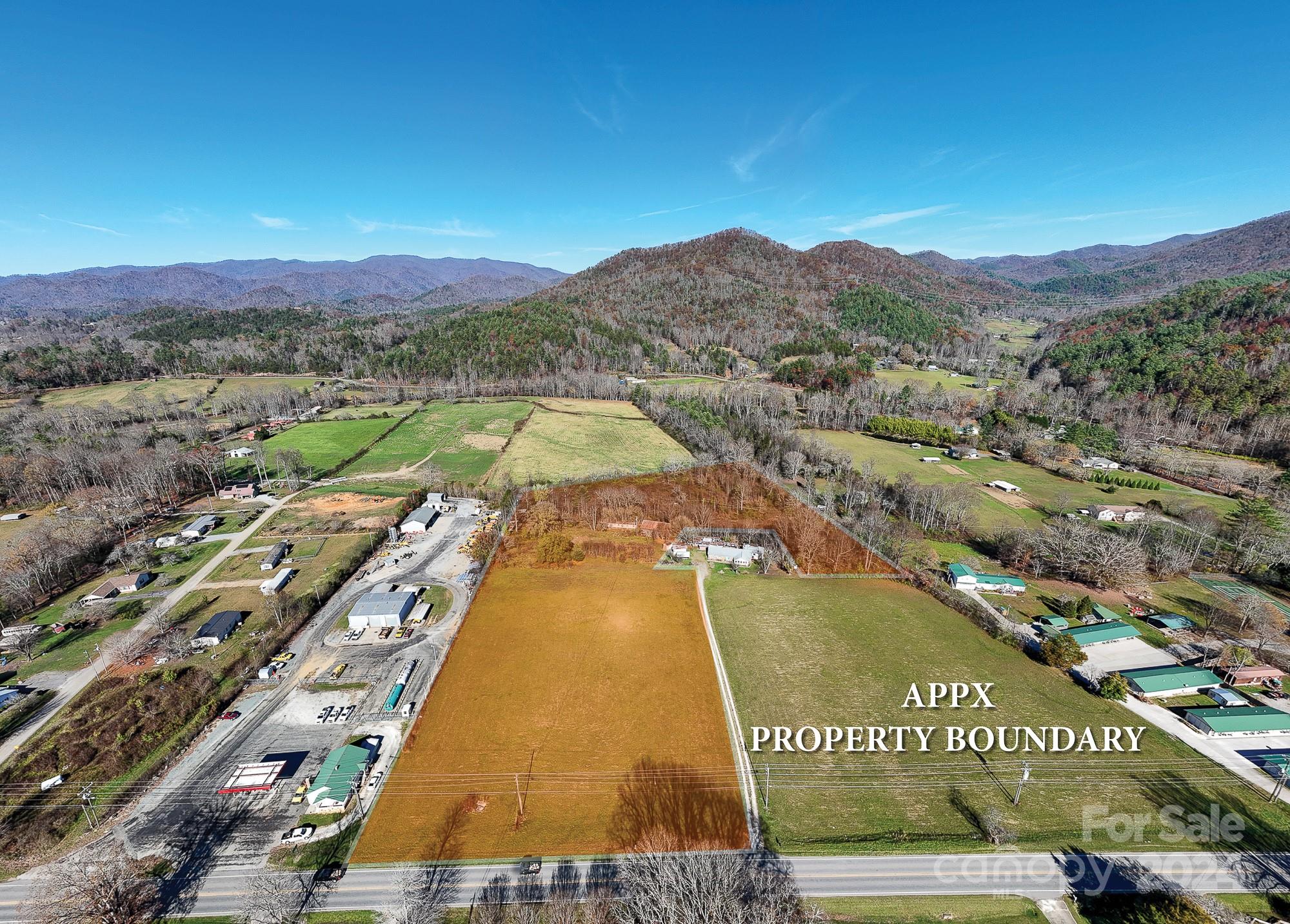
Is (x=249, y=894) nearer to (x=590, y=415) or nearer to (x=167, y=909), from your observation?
(x=167, y=909)

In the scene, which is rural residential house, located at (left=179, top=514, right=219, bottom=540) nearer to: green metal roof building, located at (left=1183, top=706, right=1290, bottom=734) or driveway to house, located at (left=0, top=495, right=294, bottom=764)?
driveway to house, located at (left=0, top=495, right=294, bottom=764)

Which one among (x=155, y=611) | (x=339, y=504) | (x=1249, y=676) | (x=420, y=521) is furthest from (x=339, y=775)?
(x=1249, y=676)

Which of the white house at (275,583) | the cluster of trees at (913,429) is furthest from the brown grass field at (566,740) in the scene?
the cluster of trees at (913,429)

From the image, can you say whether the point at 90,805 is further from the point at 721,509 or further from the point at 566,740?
the point at 721,509

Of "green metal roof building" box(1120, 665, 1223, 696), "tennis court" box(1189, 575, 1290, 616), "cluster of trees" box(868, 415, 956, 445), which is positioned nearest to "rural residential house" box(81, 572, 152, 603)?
"green metal roof building" box(1120, 665, 1223, 696)

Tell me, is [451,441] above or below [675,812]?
above
